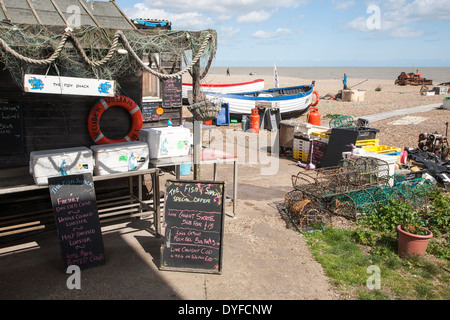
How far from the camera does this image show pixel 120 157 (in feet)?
19.4

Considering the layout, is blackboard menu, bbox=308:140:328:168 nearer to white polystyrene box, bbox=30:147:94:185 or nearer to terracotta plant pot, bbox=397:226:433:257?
terracotta plant pot, bbox=397:226:433:257

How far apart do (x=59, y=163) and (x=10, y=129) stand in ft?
4.98

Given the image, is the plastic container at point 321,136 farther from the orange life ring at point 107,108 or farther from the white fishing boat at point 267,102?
→ the white fishing boat at point 267,102

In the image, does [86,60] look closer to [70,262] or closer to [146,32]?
[146,32]

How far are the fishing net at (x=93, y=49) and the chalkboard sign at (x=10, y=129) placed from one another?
98cm

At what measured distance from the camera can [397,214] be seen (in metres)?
6.85

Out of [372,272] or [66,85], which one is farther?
[372,272]

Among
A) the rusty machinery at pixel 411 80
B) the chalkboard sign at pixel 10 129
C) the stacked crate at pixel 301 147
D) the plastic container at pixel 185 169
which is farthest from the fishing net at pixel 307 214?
the rusty machinery at pixel 411 80

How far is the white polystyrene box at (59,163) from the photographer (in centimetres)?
527

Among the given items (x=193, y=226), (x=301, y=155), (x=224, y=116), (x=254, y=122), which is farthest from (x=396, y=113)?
(x=193, y=226)

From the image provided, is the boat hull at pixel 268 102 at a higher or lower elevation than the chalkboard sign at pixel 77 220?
higher

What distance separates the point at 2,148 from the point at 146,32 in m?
3.21

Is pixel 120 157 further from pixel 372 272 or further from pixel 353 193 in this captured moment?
pixel 353 193
